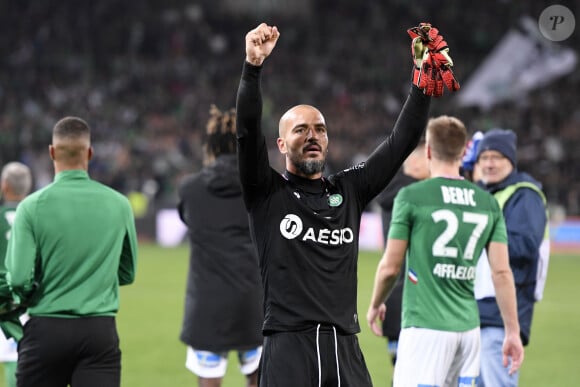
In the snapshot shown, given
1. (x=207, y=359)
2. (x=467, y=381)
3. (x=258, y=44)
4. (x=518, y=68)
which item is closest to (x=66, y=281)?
(x=258, y=44)

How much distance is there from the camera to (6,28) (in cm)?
3228

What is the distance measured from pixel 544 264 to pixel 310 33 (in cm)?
2722

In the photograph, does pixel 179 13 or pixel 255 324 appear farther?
pixel 179 13

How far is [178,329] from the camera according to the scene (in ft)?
38.4

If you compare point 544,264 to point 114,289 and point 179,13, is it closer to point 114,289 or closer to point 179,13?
point 114,289

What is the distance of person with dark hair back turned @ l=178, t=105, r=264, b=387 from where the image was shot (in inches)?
235

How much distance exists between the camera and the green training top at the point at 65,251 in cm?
Result: 443

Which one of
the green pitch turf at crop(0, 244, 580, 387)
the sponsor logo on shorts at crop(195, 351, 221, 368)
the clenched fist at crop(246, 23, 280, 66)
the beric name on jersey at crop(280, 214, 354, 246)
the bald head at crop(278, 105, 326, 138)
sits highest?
the clenched fist at crop(246, 23, 280, 66)

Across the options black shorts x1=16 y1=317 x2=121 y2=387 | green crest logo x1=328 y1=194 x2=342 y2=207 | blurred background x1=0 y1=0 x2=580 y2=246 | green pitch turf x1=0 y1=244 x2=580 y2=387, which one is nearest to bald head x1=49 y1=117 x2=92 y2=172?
black shorts x1=16 y1=317 x2=121 y2=387

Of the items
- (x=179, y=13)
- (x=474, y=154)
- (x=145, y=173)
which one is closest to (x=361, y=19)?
(x=179, y=13)

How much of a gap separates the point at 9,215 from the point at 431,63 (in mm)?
3241

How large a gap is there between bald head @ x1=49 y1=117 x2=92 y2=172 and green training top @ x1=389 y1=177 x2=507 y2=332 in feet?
5.67

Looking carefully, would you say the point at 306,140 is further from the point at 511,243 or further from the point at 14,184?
the point at 14,184

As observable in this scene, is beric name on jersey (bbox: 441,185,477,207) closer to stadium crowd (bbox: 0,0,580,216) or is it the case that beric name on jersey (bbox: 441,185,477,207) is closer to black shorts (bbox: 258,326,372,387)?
black shorts (bbox: 258,326,372,387)
